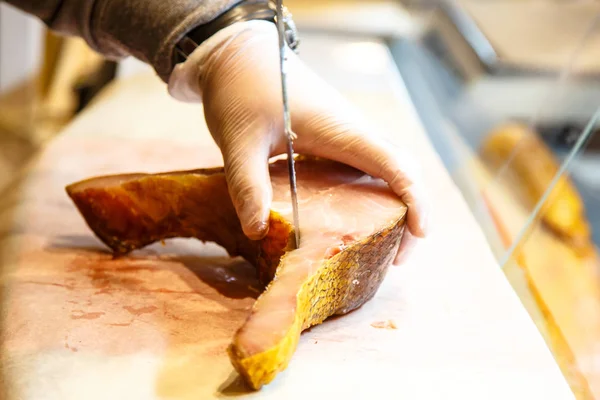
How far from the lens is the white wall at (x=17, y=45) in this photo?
12.2 feet

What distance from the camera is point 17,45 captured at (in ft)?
12.6

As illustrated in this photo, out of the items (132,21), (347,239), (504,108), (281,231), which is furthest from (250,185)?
(504,108)

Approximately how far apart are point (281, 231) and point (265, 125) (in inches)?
9.4

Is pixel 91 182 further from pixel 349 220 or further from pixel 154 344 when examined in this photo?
pixel 349 220

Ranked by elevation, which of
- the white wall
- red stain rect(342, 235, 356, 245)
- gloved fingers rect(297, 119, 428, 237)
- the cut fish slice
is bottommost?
the white wall

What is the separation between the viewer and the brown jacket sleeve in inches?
60.1

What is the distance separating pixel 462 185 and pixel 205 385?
1549 millimetres

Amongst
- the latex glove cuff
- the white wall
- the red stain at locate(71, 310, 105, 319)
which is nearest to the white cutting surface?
the red stain at locate(71, 310, 105, 319)

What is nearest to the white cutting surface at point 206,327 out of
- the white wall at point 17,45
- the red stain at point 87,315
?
the red stain at point 87,315

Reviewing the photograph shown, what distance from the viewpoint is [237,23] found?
4.97 feet

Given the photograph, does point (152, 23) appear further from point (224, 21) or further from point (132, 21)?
point (224, 21)

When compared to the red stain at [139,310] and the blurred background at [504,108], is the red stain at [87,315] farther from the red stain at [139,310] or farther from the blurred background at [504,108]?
the blurred background at [504,108]

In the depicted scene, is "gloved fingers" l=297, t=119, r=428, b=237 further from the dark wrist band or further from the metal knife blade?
the dark wrist band

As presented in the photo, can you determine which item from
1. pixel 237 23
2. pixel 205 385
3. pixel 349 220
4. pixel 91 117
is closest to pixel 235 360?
pixel 205 385
